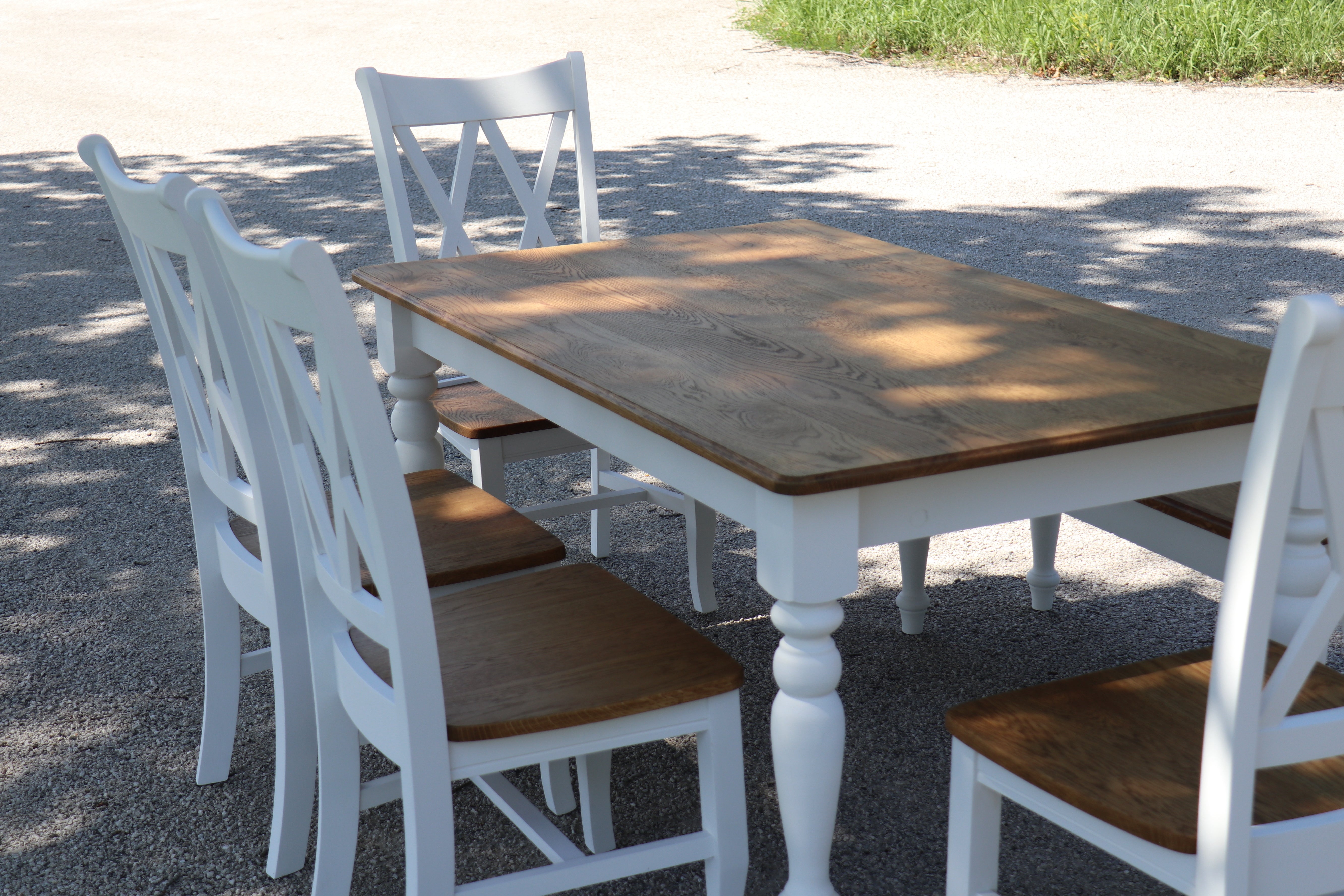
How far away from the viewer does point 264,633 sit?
3.24m

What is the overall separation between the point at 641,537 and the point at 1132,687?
6.97ft

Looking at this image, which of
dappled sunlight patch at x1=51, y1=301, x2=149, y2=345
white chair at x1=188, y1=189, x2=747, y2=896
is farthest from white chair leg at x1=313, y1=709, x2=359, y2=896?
dappled sunlight patch at x1=51, y1=301, x2=149, y2=345

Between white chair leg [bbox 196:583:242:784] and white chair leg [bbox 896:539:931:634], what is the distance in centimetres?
146

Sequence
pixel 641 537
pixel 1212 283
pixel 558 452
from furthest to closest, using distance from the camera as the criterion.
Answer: pixel 1212 283 < pixel 641 537 < pixel 558 452

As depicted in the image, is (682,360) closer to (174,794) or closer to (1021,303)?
(1021,303)

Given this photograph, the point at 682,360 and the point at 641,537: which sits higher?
the point at 682,360

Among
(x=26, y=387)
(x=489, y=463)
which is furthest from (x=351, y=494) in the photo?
(x=26, y=387)

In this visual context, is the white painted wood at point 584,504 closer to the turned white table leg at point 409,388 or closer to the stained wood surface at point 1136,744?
the turned white table leg at point 409,388

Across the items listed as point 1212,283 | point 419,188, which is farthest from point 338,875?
point 419,188

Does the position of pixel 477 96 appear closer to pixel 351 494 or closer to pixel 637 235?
pixel 351 494

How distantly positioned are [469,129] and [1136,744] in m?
2.48

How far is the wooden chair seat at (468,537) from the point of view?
2363 millimetres

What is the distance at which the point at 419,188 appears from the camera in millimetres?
7801

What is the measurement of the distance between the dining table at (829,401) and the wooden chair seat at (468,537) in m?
0.30
